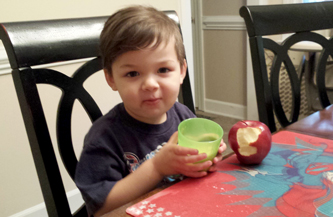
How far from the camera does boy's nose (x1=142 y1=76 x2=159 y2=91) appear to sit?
63cm

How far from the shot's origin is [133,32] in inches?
25.4

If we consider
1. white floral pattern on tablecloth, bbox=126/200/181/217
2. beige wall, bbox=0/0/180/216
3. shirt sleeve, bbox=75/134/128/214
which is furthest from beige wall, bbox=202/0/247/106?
white floral pattern on tablecloth, bbox=126/200/181/217

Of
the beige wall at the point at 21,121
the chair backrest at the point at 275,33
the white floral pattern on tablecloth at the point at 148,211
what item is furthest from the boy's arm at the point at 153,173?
the beige wall at the point at 21,121

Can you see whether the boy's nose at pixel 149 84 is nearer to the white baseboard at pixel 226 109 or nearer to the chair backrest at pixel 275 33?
the chair backrest at pixel 275 33

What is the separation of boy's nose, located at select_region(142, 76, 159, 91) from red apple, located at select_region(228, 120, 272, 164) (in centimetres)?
18

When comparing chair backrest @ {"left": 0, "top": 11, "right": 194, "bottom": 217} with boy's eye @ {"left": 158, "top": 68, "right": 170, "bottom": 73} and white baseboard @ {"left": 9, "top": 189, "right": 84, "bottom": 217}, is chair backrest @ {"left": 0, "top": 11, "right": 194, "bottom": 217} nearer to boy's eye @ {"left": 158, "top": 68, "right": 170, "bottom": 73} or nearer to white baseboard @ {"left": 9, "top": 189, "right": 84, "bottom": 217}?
boy's eye @ {"left": 158, "top": 68, "right": 170, "bottom": 73}

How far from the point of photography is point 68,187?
5.56ft

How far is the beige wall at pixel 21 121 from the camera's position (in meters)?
1.42

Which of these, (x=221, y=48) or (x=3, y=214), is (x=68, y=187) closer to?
(x=3, y=214)

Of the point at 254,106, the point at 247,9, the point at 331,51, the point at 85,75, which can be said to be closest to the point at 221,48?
the point at 254,106

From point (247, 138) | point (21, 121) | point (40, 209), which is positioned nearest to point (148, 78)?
point (247, 138)

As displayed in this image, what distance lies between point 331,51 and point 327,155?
0.67 meters

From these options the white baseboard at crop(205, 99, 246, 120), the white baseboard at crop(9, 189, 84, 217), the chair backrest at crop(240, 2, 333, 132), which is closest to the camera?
the chair backrest at crop(240, 2, 333, 132)

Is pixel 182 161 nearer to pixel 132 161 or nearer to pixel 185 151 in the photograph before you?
pixel 185 151
